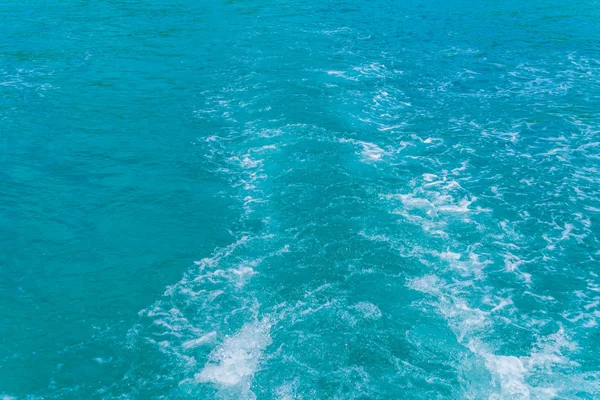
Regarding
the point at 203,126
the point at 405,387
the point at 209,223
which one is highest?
the point at 203,126

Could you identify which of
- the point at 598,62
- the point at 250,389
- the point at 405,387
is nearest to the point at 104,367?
the point at 250,389

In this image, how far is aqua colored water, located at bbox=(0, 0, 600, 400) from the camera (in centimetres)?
7144

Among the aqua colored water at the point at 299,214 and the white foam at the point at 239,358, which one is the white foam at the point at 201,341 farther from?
the white foam at the point at 239,358

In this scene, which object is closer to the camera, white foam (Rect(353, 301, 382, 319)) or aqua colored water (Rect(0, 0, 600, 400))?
aqua colored water (Rect(0, 0, 600, 400))

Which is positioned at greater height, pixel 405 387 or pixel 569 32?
pixel 569 32

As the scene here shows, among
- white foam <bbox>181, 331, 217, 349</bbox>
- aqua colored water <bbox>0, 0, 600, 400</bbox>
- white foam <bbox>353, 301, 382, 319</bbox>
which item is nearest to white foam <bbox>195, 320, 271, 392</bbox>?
aqua colored water <bbox>0, 0, 600, 400</bbox>

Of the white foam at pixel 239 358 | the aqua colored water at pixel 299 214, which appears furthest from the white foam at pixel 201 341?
the white foam at pixel 239 358

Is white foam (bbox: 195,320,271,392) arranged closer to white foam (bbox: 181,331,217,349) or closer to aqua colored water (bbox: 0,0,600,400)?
aqua colored water (bbox: 0,0,600,400)

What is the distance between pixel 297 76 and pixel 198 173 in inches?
1812

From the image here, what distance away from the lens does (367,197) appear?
3846 inches

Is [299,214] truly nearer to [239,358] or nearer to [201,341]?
[201,341]

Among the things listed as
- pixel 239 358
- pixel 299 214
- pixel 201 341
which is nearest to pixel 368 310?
pixel 239 358

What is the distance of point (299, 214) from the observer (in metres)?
93.9

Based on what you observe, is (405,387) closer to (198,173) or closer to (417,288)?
(417,288)
